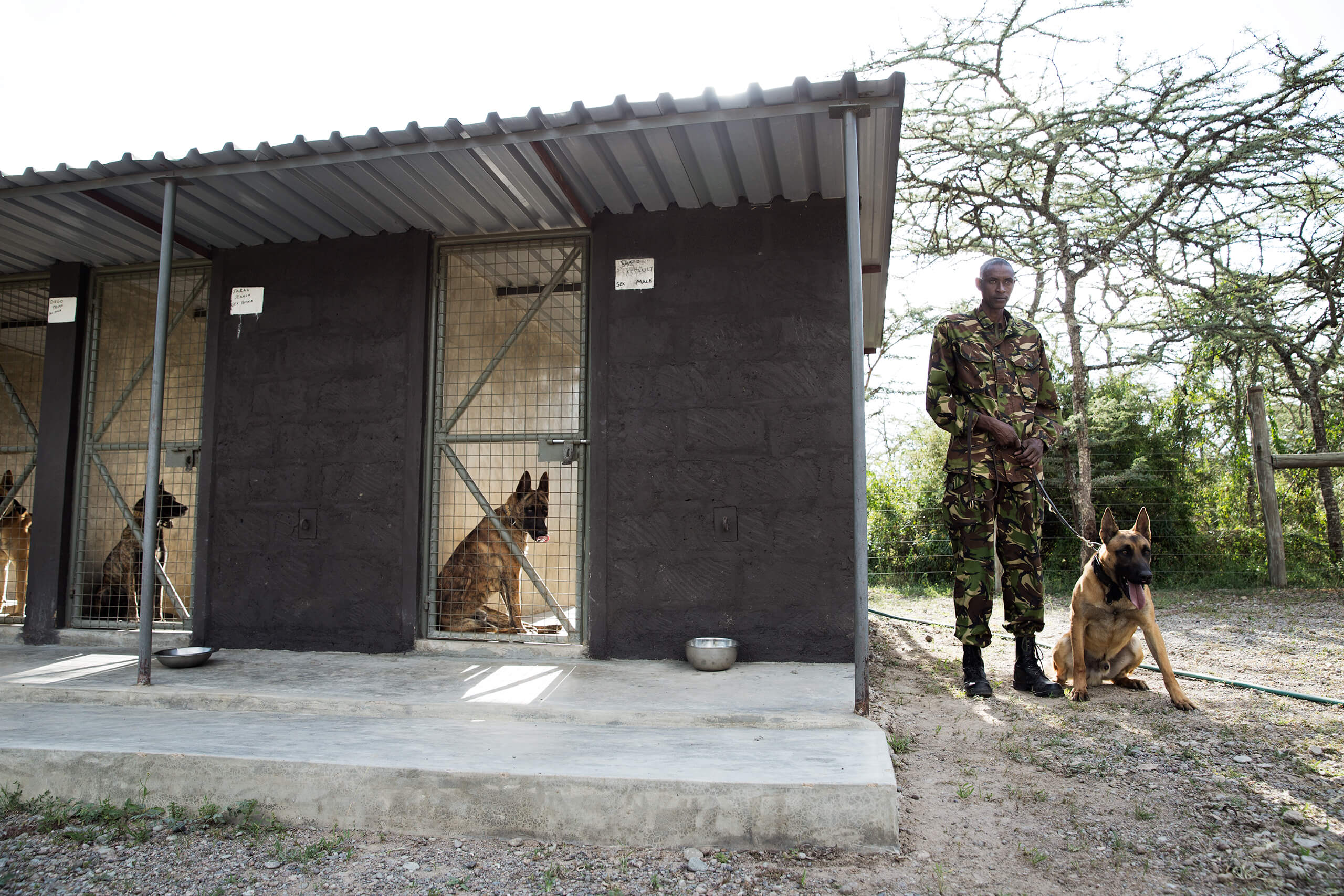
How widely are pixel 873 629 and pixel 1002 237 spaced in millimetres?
6519

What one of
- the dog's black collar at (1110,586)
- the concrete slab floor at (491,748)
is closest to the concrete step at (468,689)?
the concrete slab floor at (491,748)

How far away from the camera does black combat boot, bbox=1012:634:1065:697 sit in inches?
140

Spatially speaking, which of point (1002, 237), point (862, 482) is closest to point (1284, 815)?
point (862, 482)

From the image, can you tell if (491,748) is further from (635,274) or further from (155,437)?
(635,274)

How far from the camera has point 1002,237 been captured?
10172 millimetres

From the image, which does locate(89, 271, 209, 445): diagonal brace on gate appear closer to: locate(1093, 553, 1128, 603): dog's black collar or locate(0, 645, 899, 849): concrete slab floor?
locate(0, 645, 899, 849): concrete slab floor

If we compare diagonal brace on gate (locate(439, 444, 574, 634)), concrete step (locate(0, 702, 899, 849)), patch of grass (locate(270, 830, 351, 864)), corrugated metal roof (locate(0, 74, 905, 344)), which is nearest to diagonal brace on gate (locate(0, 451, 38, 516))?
corrugated metal roof (locate(0, 74, 905, 344))

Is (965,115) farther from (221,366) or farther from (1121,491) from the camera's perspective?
(221,366)

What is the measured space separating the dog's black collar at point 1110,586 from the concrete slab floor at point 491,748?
1.22 meters

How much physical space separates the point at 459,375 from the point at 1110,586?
13.2 ft

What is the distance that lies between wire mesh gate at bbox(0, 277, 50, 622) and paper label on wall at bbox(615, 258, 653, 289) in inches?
164

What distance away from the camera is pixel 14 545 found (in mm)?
5938

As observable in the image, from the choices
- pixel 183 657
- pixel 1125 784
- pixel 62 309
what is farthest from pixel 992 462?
pixel 62 309

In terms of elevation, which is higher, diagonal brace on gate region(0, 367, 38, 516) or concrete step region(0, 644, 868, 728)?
diagonal brace on gate region(0, 367, 38, 516)
